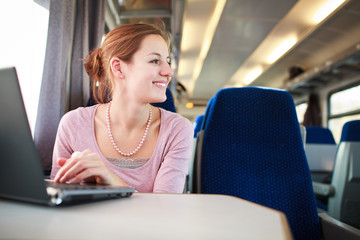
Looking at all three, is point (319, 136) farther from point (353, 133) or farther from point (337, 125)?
point (337, 125)

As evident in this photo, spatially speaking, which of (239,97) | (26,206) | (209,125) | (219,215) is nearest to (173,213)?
(219,215)

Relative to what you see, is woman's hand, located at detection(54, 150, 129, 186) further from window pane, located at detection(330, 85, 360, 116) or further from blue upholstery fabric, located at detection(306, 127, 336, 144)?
window pane, located at detection(330, 85, 360, 116)

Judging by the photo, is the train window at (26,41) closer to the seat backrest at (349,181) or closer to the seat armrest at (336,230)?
the seat armrest at (336,230)

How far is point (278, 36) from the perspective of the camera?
5.60 metres

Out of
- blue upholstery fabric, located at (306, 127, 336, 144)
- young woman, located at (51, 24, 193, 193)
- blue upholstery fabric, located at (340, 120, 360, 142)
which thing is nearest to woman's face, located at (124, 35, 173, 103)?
young woman, located at (51, 24, 193, 193)

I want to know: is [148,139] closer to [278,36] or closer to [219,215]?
[219,215]

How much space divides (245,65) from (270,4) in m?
3.61

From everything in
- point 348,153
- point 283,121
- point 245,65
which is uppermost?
point 245,65

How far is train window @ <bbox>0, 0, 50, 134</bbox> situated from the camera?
152 cm

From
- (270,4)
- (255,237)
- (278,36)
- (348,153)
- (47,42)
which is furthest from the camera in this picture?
(278,36)

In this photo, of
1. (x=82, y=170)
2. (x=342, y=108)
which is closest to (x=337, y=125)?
(x=342, y=108)

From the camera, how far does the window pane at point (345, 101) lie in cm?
616

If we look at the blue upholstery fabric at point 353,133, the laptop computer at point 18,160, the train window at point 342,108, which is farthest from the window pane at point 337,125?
the laptop computer at point 18,160

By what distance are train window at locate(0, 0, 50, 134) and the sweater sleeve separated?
808 millimetres
